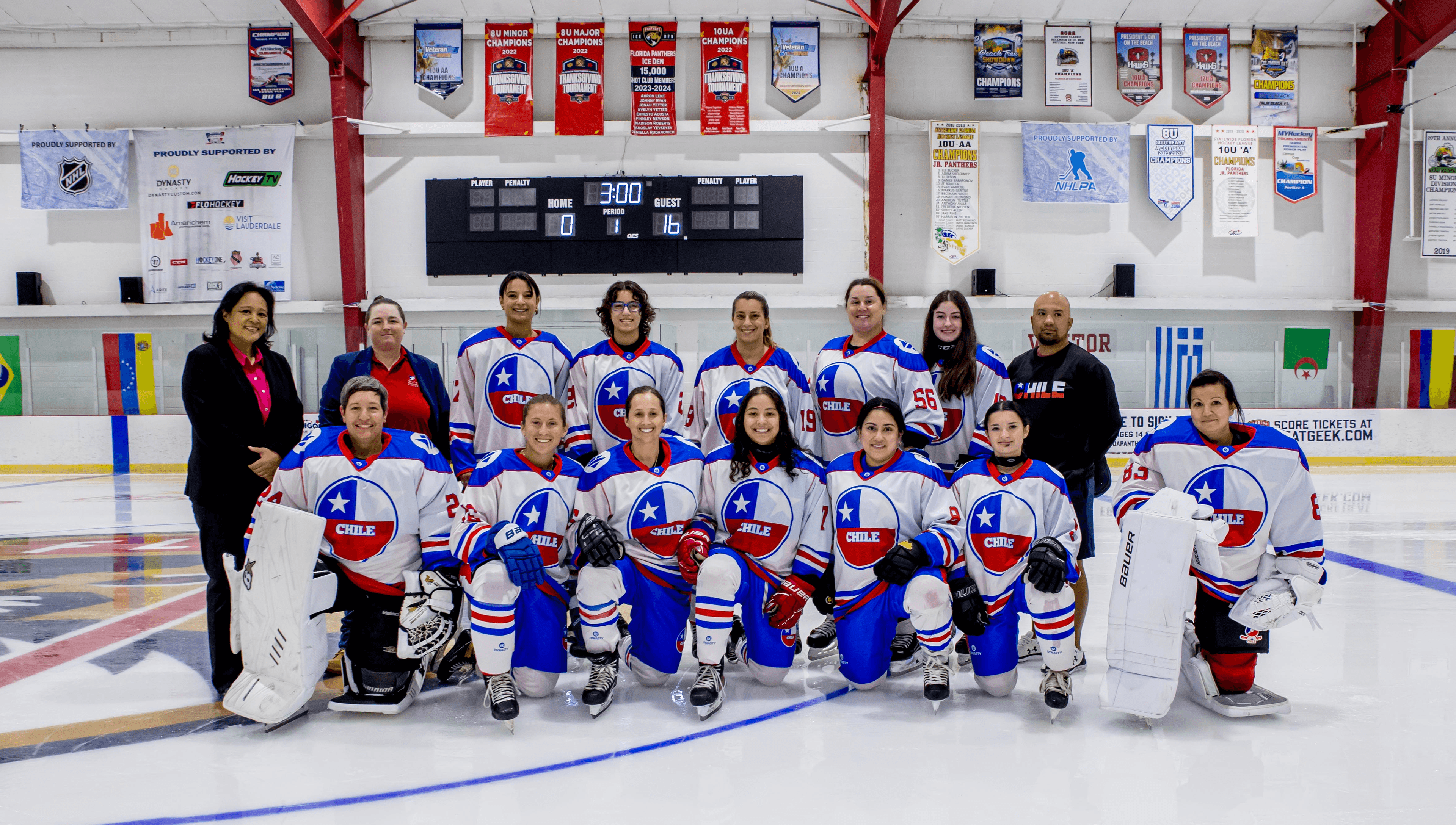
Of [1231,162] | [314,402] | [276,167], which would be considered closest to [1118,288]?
[1231,162]

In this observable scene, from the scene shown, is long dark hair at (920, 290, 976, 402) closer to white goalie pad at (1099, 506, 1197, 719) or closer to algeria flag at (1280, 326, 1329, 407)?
white goalie pad at (1099, 506, 1197, 719)

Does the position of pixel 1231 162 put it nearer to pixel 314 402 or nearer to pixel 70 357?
pixel 314 402

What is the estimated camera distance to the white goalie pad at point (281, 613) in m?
2.65

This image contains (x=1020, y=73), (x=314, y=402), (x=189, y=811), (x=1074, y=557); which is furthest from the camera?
(x=1020, y=73)

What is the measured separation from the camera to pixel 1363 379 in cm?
1043

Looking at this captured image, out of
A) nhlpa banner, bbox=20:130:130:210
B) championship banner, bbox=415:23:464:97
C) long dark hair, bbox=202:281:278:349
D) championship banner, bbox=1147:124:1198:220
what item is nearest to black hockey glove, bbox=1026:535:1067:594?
long dark hair, bbox=202:281:278:349

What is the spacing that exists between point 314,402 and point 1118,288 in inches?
405

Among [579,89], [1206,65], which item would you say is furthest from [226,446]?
[1206,65]

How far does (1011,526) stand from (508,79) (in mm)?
9460

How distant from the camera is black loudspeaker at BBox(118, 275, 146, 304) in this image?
34.1 ft

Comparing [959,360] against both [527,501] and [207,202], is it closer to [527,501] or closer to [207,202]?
[527,501]

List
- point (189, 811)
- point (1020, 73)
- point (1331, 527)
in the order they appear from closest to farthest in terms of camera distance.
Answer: point (189, 811), point (1331, 527), point (1020, 73)

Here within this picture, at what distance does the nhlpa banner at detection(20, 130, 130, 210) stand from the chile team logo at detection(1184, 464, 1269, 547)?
12557 mm

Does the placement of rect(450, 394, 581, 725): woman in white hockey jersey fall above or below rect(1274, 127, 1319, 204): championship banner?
below
